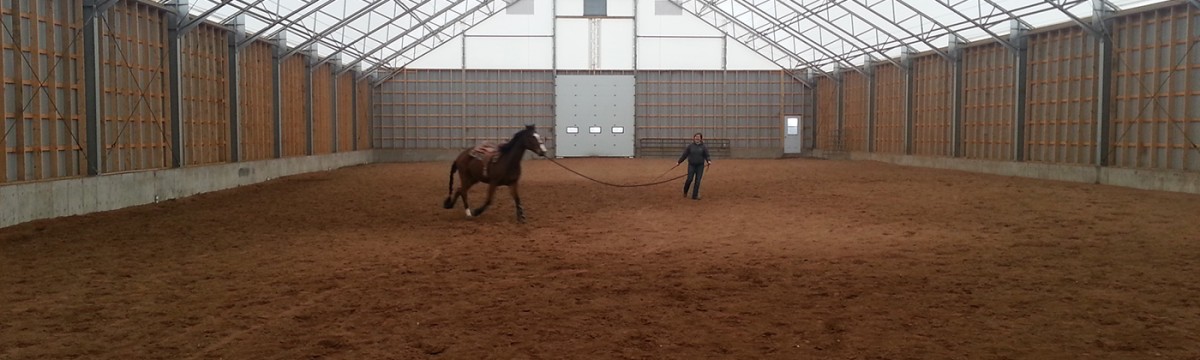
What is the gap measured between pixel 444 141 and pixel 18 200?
30199 millimetres

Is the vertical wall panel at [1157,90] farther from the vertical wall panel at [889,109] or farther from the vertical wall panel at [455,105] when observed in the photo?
the vertical wall panel at [455,105]

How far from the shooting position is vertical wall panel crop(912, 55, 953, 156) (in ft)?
106

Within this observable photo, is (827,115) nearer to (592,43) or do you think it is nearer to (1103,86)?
(592,43)

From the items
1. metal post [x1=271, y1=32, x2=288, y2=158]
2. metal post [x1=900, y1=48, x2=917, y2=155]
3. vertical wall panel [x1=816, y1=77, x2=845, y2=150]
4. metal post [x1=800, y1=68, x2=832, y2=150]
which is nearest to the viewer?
metal post [x1=271, y1=32, x2=288, y2=158]

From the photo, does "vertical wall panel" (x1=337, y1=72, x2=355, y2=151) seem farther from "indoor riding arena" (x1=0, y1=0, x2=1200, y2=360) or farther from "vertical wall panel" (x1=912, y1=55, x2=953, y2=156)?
"vertical wall panel" (x1=912, y1=55, x2=953, y2=156)

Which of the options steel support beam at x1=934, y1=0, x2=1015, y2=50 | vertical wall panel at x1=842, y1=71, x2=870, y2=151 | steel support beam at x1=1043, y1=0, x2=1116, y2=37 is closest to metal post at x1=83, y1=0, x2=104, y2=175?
steel support beam at x1=934, y1=0, x2=1015, y2=50

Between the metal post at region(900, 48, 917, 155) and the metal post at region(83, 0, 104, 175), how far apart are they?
29349 mm

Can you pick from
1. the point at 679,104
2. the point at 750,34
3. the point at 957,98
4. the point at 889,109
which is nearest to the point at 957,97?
the point at 957,98

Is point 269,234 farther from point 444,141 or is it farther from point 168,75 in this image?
point 444,141

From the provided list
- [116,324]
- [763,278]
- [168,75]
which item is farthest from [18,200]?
[763,278]

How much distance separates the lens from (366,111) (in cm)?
4256

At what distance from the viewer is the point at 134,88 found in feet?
60.5

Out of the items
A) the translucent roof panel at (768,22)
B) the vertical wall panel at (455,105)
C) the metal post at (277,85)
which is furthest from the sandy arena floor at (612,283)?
the vertical wall panel at (455,105)

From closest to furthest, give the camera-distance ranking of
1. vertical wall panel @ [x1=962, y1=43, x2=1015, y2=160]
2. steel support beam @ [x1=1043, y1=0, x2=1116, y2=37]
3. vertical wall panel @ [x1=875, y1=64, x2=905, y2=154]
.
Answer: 1. steel support beam @ [x1=1043, y1=0, x2=1116, y2=37]
2. vertical wall panel @ [x1=962, y1=43, x2=1015, y2=160]
3. vertical wall panel @ [x1=875, y1=64, x2=905, y2=154]
